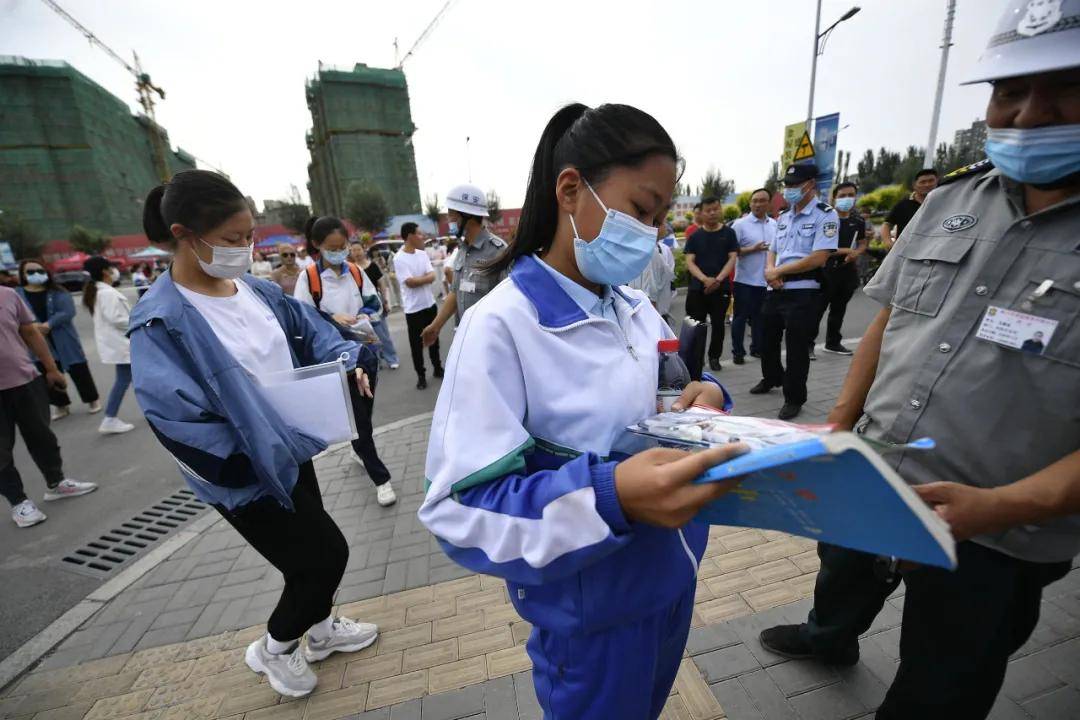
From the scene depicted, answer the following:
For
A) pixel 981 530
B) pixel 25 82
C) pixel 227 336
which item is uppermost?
pixel 25 82

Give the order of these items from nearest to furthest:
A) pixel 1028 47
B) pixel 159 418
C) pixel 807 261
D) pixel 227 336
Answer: pixel 1028 47 < pixel 159 418 < pixel 227 336 < pixel 807 261

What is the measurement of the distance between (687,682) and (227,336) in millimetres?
2455

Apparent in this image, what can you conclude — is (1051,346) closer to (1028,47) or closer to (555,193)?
(1028,47)

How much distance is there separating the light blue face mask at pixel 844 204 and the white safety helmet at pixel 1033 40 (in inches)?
259

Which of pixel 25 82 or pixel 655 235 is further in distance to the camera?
pixel 25 82

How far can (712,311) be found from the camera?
21.2 ft

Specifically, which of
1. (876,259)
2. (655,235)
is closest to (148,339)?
(655,235)

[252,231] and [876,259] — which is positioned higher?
[252,231]

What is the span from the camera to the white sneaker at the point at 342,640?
7.99 feet

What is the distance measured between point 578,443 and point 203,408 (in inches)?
55.5

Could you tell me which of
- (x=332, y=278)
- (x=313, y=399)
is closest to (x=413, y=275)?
(x=332, y=278)

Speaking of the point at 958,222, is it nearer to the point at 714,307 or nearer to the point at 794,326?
the point at 794,326

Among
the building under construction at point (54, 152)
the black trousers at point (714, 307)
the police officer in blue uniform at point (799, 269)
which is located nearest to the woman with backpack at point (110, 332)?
the black trousers at point (714, 307)

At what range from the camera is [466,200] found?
3986mm
